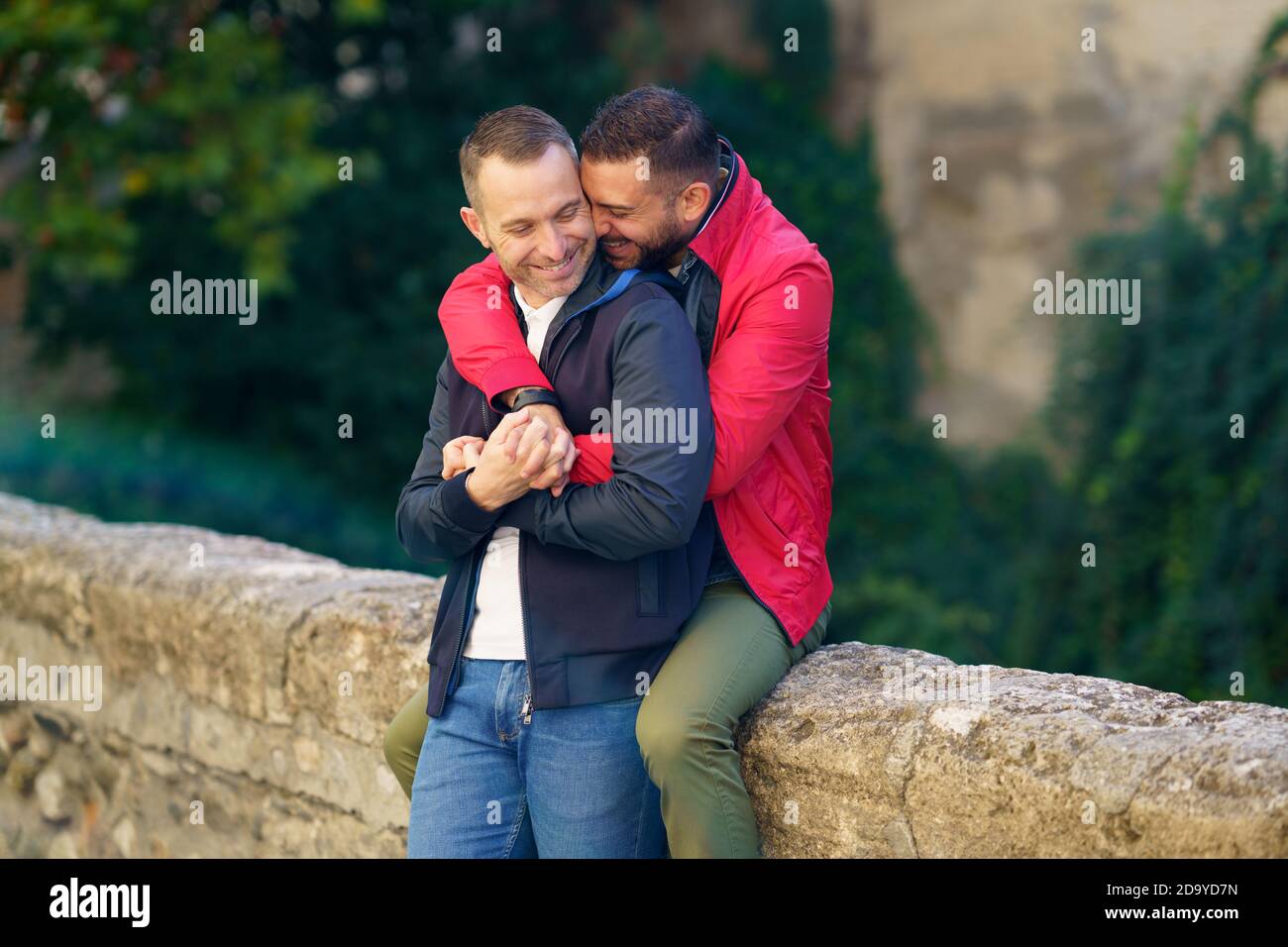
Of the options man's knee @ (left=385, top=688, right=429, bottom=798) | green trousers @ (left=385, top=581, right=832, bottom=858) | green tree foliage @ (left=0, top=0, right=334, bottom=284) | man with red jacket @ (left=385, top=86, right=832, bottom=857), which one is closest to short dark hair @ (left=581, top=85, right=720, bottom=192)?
man with red jacket @ (left=385, top=86, right=832, bottom=857)

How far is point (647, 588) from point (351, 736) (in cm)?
103

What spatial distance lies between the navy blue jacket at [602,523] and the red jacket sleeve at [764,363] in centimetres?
4

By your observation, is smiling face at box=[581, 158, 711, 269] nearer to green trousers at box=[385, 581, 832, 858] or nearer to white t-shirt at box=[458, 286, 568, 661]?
white t-shirt at box=[458, 286, 568, 661]

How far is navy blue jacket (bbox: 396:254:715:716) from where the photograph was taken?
1.92 m

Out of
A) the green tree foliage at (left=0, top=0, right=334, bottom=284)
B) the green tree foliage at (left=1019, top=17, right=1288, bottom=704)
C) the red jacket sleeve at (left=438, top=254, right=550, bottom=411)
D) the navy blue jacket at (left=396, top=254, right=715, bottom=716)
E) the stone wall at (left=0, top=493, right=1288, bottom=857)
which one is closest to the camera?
the stone wall at (left=0, top=493, right=1288, bottom=857)

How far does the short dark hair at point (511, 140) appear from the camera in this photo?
1994 mm

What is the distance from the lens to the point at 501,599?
2064 mm

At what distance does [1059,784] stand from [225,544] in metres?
2.28

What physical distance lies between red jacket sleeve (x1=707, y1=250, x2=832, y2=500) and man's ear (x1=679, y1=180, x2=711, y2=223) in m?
0.17

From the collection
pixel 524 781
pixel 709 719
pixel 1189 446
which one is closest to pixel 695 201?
pixel 709 719

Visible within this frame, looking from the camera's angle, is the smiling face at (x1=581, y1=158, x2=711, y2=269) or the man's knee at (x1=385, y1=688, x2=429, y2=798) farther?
the man's knee at (x1=385, y1=688, x2=429, y2=798)

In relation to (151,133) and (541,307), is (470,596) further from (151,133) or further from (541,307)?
(151,133)

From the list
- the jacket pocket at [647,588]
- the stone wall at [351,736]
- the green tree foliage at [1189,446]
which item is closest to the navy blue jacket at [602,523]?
the jacket pocket at [647,588]

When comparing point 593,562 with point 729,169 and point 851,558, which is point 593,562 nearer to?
point 729,169
